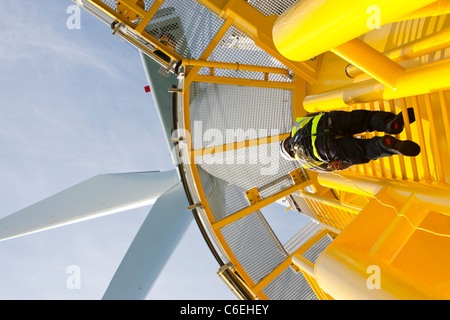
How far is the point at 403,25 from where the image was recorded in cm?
389

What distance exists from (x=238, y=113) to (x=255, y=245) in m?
2.38

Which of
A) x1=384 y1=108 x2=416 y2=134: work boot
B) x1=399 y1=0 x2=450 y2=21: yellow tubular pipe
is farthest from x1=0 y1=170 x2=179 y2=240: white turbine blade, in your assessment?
x1=399 y1=0 x2=450 y2=21: yellow tubular pipe

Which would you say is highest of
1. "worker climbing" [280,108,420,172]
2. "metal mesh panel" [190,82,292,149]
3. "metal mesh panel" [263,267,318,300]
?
"metal mesh panel" [190,82,292,149]

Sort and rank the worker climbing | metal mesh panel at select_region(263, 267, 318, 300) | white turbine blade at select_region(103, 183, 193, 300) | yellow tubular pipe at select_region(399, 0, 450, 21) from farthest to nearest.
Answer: white turbine blade at select_region(103, 183, 193, 300) → metal mesh panel at select_region(263, 267, 318, 300) → the worker climbing → yellow tubular pipe at select_region(399, 0, 450, 21)

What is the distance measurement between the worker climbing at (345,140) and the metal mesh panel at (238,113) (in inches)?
66.9

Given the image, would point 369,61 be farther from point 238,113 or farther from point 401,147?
point 238,113

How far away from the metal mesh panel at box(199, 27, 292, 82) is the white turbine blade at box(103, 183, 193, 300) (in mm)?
3257

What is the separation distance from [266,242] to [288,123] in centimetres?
220

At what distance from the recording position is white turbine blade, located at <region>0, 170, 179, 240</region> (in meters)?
7.29

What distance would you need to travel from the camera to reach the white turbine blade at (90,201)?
7.29m

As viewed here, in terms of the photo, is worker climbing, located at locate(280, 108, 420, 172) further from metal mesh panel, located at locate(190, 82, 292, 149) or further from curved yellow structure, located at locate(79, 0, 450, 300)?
metal mesh panel, located at locate(190, 82, 292, 149)

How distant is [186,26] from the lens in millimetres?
4730

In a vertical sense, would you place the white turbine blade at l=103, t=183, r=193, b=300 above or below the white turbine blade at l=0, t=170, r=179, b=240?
below

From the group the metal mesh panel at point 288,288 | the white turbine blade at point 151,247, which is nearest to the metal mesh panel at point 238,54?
the white turbine blade at point 151,247
